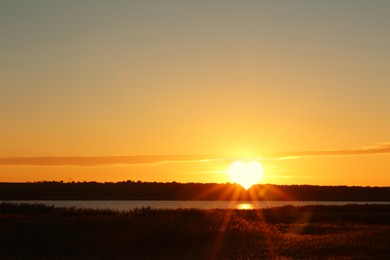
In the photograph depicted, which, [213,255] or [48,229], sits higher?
[48,229]

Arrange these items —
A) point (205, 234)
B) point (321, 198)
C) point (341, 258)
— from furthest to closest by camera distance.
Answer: point (321, 198) → point (205, 234) → point (341, 258)

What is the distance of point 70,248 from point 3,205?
1093 inches

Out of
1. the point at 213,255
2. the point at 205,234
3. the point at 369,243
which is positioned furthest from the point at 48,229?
the point at 369,243

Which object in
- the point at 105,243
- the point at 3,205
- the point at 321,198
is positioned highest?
the point at 321,198

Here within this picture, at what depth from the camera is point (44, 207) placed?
172 feet

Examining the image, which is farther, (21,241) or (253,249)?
(21,241)

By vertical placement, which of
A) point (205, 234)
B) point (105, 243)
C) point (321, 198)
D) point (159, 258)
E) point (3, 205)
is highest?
point (321, 198)

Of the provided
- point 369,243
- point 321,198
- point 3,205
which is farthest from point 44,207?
point 321,198

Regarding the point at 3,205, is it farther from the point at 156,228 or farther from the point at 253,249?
the point at 253,249

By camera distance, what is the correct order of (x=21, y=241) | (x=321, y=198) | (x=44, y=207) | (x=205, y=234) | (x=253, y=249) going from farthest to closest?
(x=321, y=198)
(x=44, y=207)
(x=205, y=234)
(x=21, y=241)
(x=253, y=249)

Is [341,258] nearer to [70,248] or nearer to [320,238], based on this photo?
[320,238]

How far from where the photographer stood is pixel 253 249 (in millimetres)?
27203

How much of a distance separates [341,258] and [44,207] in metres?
33.9

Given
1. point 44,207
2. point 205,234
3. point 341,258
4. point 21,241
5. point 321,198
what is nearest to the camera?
point 341,258
